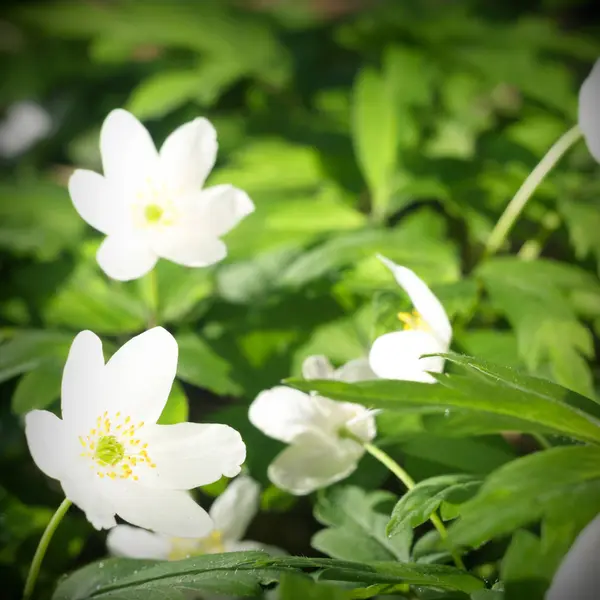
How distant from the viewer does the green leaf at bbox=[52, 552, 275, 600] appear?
1.73ft

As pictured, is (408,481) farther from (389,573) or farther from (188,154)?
(188,154)

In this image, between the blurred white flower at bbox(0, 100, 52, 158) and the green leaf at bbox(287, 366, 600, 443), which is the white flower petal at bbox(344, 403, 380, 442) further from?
the blurred white flower at bbox(0, 100, 52, 158)

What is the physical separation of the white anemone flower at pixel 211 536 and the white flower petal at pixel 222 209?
12.1 inches

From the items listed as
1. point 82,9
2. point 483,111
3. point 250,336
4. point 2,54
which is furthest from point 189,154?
point 2,54

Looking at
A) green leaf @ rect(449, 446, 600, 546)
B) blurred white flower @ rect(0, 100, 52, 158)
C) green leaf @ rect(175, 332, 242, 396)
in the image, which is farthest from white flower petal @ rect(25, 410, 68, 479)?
blurred white flower @ rect(0, 100, 52, 158)

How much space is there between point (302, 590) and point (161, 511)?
17 cm

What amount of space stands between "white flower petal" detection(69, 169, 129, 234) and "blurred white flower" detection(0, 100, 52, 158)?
3.57 ft

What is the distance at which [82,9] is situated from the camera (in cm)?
158

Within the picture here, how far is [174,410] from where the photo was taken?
72 cm

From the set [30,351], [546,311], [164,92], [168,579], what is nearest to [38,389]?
[30,351]

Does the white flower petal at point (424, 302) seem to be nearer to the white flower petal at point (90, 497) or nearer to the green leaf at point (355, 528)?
the green leaf at point (355, 528)

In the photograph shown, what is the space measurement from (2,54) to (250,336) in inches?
49.8

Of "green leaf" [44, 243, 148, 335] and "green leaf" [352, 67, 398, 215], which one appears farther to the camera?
"green leaf" [352, 67, 398, 215]

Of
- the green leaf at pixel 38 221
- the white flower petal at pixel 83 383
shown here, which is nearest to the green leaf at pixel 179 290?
the green leaf at pixel 38 221
